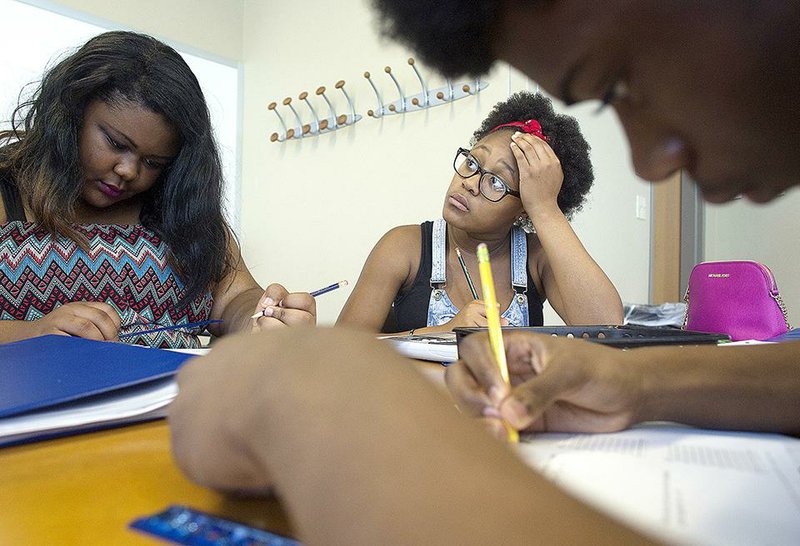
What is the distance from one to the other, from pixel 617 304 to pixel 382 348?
107 centimetres

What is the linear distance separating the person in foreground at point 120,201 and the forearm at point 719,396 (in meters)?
0.59

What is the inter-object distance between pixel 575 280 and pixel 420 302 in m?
0.32

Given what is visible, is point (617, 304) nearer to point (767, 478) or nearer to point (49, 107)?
point (767, 478)

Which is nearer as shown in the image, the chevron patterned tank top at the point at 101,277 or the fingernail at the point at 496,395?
the fingernail at the point at 496,395

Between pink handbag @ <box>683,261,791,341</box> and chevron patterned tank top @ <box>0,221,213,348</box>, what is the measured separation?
100 cm

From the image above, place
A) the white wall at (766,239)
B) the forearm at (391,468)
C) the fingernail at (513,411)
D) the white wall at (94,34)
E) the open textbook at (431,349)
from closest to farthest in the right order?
the forearm at (391,468) → the fingernail at (513,411) → the open textbook at (431,349) → the white wall at (94,34) → the white wall at (766,239)

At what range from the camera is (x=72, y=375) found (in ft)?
1.51

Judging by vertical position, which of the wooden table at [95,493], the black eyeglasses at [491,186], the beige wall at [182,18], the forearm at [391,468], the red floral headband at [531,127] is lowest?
the wooden table at [95,493]

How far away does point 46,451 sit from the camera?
1.22 feet

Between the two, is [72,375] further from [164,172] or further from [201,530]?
[164,172]

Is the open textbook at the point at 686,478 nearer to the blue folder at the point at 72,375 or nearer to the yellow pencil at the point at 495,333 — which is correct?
the yellow pencil at the point at 495,333

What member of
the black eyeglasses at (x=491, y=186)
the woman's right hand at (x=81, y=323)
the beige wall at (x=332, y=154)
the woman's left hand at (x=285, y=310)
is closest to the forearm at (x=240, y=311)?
the woman's left hand at (x=285, y=310)

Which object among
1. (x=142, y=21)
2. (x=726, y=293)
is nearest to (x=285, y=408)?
(x=726, y=293)

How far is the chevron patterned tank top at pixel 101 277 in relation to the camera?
3.31ft
